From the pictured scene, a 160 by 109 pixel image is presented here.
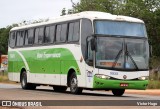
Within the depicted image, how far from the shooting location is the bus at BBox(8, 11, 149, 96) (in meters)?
26.5

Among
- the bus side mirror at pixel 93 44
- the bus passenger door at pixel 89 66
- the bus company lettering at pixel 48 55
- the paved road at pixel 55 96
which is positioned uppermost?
the bus side mirror at pixel 93 44

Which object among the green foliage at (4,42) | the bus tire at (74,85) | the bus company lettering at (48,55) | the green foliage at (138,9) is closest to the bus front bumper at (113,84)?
the bus tire at (74,85)

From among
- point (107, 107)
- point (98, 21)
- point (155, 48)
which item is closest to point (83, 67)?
point (98, 21)

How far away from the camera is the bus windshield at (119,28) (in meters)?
27.0

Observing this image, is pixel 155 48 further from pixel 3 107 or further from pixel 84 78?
pixel 3 107

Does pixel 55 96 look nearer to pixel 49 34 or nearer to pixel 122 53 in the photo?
pixel 122 53

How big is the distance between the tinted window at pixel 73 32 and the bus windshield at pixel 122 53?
1617 mm

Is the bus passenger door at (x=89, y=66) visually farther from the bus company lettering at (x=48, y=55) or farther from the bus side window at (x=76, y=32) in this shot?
the bus company lettering at (x=48, y=55)

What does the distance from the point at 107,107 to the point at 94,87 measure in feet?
26.8

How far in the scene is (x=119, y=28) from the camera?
27.4 metres

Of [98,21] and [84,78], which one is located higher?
[98,21]

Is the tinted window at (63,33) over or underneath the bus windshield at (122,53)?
over

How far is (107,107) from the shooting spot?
18.3m

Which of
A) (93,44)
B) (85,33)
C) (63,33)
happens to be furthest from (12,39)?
(93,44)
